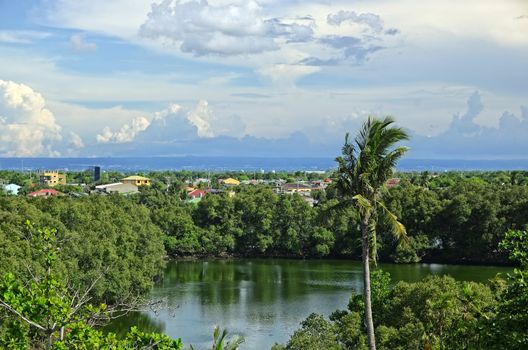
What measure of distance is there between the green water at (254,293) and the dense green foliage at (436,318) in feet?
21.7

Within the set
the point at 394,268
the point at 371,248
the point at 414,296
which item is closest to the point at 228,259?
the point at 394,268

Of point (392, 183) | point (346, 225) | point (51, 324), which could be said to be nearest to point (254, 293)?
point (346, 225)

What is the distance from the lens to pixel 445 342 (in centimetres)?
1074

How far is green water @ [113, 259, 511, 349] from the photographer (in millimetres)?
27969

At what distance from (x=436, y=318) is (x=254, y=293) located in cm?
2282

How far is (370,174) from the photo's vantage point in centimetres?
1054

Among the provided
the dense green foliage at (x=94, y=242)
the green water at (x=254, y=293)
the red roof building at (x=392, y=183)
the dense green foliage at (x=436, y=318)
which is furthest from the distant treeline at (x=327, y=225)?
the dense green foliage at (x=436, y=318)

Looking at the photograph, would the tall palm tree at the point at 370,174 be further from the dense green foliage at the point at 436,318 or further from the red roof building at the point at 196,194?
the red roof building at the point at 196,194

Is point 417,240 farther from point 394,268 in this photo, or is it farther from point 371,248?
point 371,248

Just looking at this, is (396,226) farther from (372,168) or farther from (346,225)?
(346,225)

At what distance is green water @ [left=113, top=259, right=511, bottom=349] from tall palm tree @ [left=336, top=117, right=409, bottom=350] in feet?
43.9

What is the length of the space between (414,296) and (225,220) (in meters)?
35.1

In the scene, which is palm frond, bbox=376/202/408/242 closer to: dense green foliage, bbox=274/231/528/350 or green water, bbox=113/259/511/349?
dense green foliage, bbox=274/231/528/350

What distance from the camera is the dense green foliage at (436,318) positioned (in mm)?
8297
